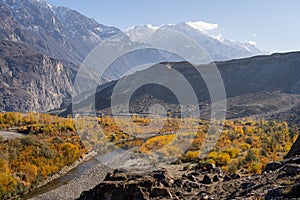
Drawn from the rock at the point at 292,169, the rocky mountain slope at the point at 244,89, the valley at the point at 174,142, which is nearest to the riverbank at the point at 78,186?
the valley at the point at 174,142

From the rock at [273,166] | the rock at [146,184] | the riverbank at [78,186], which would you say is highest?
the rock at [273,166]

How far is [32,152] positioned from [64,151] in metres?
4.11

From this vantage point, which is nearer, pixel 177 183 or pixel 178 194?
pixel 178 194

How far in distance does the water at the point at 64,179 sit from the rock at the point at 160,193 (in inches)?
575

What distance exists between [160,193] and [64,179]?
1828 cm

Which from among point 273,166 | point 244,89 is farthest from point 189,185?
point 244,89

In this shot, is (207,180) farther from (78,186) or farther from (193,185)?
(78,186)

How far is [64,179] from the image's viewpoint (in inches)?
1254

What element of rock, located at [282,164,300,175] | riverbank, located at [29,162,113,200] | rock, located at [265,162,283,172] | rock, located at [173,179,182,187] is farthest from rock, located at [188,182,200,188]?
riverbank, located at [29,162,113,200]

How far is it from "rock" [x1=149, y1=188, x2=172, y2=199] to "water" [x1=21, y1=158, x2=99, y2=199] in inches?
575

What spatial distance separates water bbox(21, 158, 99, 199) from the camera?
27794 mm

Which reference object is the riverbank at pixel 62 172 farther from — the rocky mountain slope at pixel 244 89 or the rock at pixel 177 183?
the rocky mountain slope at pixel 244 89

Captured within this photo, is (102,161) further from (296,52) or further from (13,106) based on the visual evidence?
(13,106)

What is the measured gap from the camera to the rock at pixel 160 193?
15.8 m
